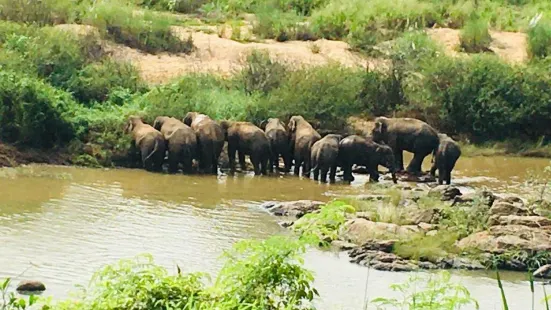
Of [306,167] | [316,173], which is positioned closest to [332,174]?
[316,173]

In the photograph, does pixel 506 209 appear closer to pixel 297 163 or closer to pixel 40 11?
pixel 297 163

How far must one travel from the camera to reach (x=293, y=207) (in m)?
16.3

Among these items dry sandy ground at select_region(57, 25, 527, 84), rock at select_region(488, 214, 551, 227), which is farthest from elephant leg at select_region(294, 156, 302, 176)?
rock at select_region(488, 214, 551, 227)

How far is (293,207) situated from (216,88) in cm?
700

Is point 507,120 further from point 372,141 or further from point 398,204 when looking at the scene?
point 398,204

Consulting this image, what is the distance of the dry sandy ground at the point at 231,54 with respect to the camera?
84.0 feet

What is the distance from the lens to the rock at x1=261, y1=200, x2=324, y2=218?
1611 centimetres

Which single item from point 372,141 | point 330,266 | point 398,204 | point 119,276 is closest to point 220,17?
point 372,141

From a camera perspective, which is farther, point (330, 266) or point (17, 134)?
point (17, 134)

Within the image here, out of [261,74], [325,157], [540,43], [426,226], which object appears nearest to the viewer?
[426,226]

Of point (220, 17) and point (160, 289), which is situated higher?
point (160, 289)

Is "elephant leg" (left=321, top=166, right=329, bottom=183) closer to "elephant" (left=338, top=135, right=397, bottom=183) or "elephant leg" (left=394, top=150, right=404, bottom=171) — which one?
"elephant" (left=338, top=135, right=397, bottom=183)

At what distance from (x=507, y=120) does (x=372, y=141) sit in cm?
504

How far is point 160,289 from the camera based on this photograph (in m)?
7.75
